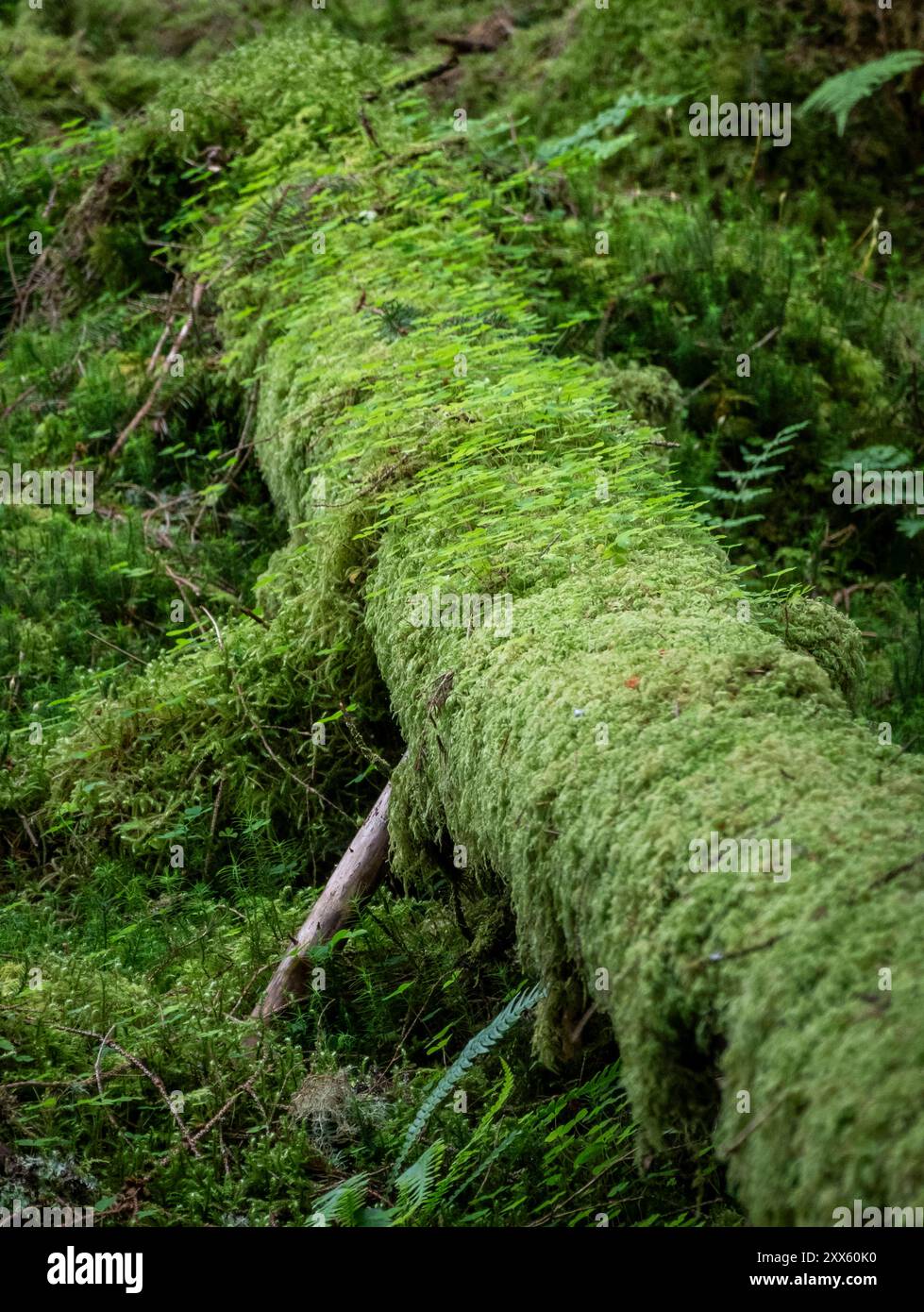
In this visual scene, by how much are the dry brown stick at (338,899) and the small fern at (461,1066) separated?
0.68m

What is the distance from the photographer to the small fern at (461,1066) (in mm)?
3072

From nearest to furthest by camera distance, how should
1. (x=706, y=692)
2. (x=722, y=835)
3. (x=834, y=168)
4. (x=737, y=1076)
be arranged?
(x=737, y=1076), (x=722, y=835), (x=706, y=692), (x=834, y=168)

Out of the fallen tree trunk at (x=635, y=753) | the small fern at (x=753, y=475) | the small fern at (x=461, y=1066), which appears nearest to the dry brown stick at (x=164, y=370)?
the fallen tree trunk at (x=635, y=753)

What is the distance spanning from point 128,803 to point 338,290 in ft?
8.32

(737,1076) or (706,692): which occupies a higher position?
(706,692)

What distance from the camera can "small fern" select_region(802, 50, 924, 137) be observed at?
27.0 feet

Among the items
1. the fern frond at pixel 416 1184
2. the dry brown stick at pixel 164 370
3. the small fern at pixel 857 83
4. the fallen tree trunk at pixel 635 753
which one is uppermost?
the small fern at pixel 857 83

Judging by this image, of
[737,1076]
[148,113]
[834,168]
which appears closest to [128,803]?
[737,1076]

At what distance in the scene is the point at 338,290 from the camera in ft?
18.5

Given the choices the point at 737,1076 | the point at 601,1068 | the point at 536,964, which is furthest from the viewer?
the point at 601,1068

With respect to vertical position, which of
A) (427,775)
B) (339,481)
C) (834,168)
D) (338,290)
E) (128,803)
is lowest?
(128,803)

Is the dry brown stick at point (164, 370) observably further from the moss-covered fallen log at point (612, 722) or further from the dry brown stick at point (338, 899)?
the dry brown stick at point (338, 899)

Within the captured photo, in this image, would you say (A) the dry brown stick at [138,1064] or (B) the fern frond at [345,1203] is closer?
(B) the fern frond at [345,1203]

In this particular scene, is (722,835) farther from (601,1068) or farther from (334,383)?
(334,383)
